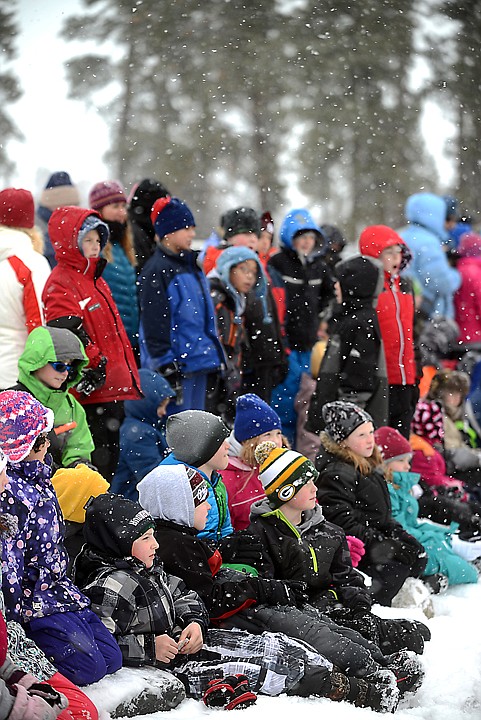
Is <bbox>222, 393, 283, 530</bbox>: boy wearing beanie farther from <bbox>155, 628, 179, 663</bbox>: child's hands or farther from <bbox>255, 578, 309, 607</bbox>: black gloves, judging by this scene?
<bbox>155, 628, 179, 663</bbox>: child's hands

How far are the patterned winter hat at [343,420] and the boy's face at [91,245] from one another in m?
1.41

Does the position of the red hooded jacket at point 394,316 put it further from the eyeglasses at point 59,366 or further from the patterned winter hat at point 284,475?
the eyeglasses at point 59,366

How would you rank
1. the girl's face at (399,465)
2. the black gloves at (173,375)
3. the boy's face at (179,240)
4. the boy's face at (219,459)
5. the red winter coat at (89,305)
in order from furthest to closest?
the boy's face at (179,240) → the black gloves at (173,375) → the girl's face at (399,465) → the red winter coat at (89,305) → the boy's face at (219,459)

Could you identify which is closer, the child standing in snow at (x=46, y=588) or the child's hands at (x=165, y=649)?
the child standing in snow at (x=46, y=588)

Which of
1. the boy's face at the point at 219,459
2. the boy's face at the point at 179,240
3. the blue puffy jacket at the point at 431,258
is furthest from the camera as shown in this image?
the blue puffy jacket at the point at 431,258

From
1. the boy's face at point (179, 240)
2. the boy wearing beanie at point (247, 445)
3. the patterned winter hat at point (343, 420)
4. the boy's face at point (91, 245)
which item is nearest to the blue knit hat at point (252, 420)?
the boy wearing beanie at point (247, 445)

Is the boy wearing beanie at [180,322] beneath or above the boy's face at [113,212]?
beneath

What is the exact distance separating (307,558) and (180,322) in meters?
2.21

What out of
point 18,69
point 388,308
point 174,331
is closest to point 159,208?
point 174,331

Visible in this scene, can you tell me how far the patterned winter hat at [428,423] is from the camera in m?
7.66

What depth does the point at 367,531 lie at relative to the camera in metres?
5.56

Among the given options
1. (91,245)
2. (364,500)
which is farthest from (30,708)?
(91,245)

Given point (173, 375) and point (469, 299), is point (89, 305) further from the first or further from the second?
point (469, 299)

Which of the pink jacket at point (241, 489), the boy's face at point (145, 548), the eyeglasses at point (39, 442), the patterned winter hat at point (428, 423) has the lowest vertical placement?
the patterned winter hat at point (428, 423)
